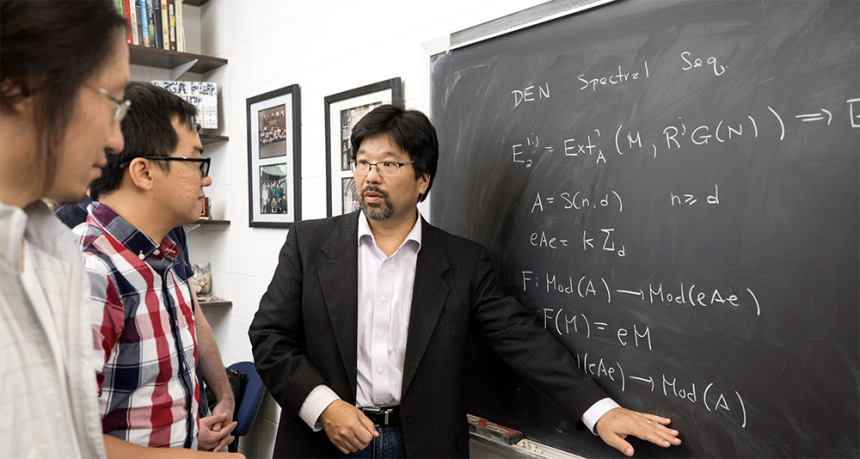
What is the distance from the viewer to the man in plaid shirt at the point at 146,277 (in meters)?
1.01

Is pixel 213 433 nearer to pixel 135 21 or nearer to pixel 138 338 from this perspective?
pixel 138 338

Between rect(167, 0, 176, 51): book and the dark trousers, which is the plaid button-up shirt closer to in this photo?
the dark trousers

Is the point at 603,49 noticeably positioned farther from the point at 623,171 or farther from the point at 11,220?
the point at 11,220

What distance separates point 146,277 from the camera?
Result: 3.61ft

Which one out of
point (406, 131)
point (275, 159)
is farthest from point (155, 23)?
point (406, 131)

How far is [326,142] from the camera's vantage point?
254 cm

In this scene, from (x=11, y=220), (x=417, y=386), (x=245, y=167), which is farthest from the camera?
(x=245, y=167)

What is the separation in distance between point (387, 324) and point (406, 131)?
62 centimetres

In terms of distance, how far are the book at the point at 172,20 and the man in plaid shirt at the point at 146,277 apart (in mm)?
2178

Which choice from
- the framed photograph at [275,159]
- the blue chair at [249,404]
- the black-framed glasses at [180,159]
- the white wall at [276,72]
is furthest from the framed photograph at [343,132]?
the black-framed glasses at [180,159]

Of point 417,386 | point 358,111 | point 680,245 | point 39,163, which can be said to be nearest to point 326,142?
point 358,111

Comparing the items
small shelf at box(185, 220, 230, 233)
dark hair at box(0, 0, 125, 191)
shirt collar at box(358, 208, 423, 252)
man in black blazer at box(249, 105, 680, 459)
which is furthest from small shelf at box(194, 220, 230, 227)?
dark hair at box(0, 0, 125, 191)

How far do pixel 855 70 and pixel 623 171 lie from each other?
20.7 inches

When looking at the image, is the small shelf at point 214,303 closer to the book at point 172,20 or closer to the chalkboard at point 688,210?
the book at point 172,20
